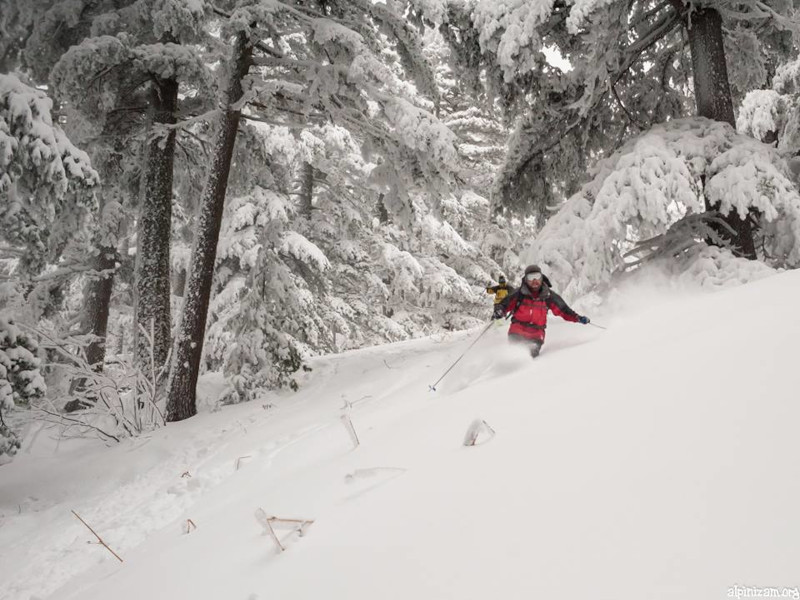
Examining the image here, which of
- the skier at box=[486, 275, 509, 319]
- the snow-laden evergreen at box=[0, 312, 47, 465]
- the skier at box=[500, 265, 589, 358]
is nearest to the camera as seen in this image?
the snow-laden evergreen at box=[0, 312, 47, 465]

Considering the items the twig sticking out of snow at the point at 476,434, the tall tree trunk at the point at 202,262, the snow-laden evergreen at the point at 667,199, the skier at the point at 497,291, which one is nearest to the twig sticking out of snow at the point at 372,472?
the twig sticking out of snow at the point at 476,434

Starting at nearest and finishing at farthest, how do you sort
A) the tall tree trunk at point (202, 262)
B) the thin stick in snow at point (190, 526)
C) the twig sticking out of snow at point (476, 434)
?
the twig sticking out of snow at point (476, 434)
the thin stick in snow at point (190, 526)
the tall tree trunk at point (202, 262)

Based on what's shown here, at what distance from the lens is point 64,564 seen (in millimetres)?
3541

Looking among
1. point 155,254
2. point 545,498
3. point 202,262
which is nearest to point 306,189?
point 155,254

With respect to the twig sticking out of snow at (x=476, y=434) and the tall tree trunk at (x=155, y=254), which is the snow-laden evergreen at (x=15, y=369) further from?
the twig sticking out of snow at (x=476, y=434)

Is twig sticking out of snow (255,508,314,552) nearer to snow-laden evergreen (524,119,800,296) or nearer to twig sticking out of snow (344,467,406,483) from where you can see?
twig sticking out of snow (344,467,406,483)

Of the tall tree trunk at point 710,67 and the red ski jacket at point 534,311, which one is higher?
the tall tree trunk at point 710,67

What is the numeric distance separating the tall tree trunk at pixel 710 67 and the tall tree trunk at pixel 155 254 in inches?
323

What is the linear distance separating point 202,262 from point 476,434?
636 cm

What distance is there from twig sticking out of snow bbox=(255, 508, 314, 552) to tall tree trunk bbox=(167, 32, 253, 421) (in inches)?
232

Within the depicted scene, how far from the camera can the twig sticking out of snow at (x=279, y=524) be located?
1.95 metres

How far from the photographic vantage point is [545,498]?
61.7 inches

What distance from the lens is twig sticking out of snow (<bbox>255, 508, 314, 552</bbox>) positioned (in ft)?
6.38

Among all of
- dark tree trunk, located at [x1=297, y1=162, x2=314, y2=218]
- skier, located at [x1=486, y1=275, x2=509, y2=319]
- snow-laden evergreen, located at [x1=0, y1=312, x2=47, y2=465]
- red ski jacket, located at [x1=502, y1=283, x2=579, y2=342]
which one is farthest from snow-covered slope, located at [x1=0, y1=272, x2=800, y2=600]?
dark tree trunk, located at [x1=297, y1=162, x2=314, y2=218]
